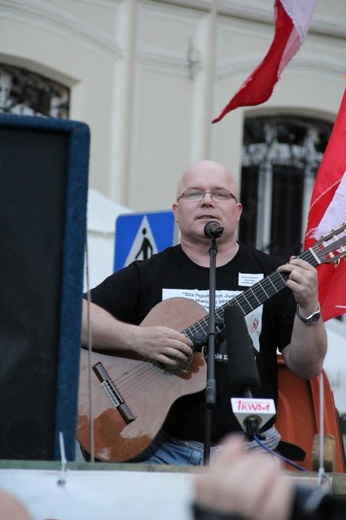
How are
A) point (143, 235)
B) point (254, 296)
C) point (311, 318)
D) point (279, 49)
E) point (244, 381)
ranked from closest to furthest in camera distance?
point (244, 381), point (311, 318), point (254, 296), point (143, 235), point (279, 49)

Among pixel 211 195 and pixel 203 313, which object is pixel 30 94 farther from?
pixel 203 313

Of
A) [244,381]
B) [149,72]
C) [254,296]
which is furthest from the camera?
[149,72]

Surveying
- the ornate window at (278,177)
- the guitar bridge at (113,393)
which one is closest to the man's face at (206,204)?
the guitar bridge at (113,393)

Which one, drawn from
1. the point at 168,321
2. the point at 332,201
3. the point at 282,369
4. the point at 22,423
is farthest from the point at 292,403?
the point at 22,423

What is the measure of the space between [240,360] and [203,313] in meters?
1.67

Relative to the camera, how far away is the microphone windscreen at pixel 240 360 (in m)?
2.78

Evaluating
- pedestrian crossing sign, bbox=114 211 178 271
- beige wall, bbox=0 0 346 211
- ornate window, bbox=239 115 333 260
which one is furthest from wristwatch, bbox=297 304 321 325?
ornate window, bbox=239 115 333 260

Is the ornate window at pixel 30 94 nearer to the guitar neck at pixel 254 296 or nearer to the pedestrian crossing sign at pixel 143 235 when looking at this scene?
the pedestrian crossing sign at pixel 143 235

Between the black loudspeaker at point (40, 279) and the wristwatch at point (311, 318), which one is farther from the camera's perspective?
the wristwatch at point (311, 318)

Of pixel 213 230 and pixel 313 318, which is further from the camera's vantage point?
pixel 213 230

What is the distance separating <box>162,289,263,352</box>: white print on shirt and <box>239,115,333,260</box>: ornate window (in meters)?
6.47

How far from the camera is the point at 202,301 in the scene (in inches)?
179

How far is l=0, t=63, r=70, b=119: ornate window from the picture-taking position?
31.9 ft

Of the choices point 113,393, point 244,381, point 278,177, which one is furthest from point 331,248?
point 278,177
